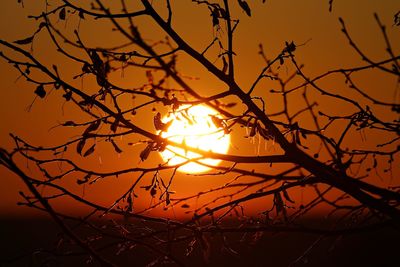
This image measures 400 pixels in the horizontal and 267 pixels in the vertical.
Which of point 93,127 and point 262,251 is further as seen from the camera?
point 262,251

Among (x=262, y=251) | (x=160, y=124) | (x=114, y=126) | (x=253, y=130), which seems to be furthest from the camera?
(x=262, y=251)

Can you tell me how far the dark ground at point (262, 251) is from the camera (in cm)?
295

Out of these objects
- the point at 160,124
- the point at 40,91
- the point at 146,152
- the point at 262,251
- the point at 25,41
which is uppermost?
the point at 262,251

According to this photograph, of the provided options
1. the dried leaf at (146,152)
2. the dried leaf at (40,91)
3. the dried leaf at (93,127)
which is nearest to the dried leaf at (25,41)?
the dried leaf at (40,91)

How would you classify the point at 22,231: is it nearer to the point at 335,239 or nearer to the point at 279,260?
the point at 279,260

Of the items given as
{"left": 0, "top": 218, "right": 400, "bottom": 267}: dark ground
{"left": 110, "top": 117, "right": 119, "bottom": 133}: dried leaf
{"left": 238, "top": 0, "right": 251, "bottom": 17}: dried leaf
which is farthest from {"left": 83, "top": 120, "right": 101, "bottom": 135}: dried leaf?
{"left": 238, "top": 0, "right": 251, "bottom": 17}: dried leaf

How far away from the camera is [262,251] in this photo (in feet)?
42.4

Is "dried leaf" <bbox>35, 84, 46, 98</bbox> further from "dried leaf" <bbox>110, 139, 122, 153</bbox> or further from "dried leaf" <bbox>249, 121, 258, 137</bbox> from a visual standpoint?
"dried leaf" <bbox>249, 121, 258, 137</bbox>

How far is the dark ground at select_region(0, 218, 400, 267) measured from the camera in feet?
9.69

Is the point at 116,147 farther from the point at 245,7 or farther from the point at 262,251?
the point at 262,251

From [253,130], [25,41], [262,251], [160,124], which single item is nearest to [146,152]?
[160,124]

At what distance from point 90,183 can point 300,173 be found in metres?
1.26

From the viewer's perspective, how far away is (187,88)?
248cm

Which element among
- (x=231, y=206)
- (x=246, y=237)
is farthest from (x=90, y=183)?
(x=246, y=237)
